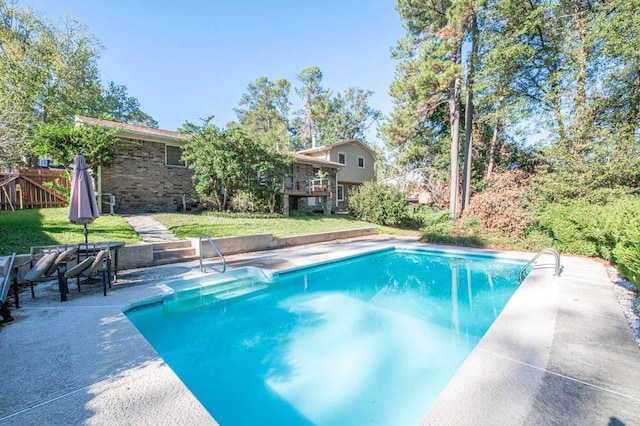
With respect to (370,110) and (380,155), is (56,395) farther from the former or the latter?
(370,110)

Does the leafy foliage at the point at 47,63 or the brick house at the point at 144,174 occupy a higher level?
the leafy foliage at the point at 47,63

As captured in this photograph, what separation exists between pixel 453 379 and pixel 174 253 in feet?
26.8

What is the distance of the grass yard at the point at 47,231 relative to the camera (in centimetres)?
734

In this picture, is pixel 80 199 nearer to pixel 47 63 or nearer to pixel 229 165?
pixel 229 165

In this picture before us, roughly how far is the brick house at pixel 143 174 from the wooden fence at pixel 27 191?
→ 185cm

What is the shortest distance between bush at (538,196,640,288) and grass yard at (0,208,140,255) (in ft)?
39.6

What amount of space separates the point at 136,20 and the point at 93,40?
1243cm

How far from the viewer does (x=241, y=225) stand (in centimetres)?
1245

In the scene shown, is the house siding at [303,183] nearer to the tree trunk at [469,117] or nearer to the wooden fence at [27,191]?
the tree trunk at [469,117]

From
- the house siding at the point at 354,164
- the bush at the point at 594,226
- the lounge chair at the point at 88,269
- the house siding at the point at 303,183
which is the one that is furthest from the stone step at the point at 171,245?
the house siding at the point at 354,164

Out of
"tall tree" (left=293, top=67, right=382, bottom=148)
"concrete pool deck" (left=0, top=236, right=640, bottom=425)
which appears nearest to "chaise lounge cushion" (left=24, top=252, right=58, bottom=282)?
"concrete pool deck" (left=0, top=236, right=640, bottom=425)

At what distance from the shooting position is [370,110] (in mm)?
36375

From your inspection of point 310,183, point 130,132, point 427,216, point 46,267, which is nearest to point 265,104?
point 310,183

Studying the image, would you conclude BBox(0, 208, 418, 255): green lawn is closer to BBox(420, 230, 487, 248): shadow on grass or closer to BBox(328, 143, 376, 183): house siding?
BBox(420, 230, 487, 248): shadow on grass
